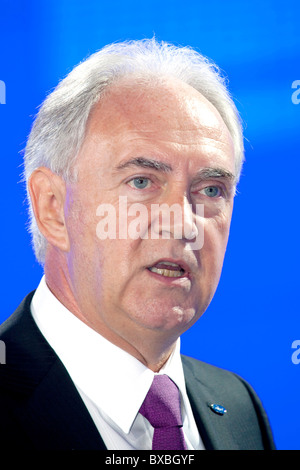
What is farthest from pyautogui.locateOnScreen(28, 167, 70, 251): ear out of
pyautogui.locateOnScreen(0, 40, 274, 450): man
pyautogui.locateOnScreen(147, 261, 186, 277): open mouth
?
pyautogui.locateOnScreen(147, 261, 186, 277): open mouth

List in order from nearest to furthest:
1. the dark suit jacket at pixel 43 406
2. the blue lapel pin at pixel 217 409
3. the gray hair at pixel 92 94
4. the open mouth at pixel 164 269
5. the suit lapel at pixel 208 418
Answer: the dark suit jacket at pixel 43 406 → the open mouth at pixel 164 269 → the gray hair at pixel 92 94 → the suit lapel at pixel 208 418 → the blue lapel pin at pixel 217 409

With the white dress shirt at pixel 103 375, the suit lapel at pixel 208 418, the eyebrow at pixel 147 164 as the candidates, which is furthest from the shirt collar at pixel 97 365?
the eyebrow at pixel 147 164

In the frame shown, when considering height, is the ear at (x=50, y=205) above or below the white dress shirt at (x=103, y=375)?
above

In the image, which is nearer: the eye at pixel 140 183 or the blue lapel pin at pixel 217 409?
the eye at pixel 140 183

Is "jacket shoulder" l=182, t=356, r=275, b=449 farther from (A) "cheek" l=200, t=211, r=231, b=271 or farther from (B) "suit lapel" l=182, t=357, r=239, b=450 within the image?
(A) "cheek" l=200, t=211, r=231, b=271

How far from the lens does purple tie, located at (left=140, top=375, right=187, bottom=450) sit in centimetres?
166

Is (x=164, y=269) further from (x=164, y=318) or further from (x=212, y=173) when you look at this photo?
(x=212, y=173)

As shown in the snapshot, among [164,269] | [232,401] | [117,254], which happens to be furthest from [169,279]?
[232,401]

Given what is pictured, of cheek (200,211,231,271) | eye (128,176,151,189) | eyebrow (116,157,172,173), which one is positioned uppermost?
eyebrow (116,157,172,173)

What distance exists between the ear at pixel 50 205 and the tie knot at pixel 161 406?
0.42 meters

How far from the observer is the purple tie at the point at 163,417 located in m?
1.66

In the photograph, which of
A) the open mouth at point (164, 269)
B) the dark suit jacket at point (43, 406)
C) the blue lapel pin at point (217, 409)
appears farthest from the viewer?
the blue lapel pin at point (217, 409)

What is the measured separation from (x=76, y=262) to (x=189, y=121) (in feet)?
1.47

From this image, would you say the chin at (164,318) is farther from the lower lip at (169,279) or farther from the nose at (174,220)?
the nose at (174,220)
